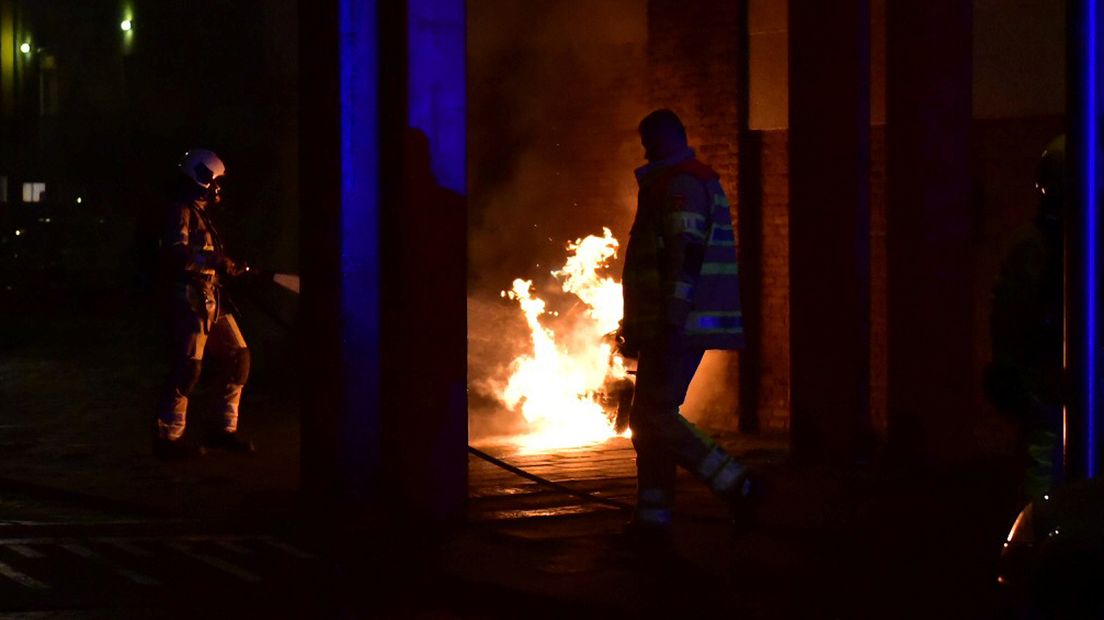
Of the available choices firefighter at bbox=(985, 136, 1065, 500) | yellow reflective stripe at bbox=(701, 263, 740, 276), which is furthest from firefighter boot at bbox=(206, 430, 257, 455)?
firefighter at bbox=(985, 136, 1065, 500)

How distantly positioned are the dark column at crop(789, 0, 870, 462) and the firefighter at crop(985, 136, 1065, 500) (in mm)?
3307

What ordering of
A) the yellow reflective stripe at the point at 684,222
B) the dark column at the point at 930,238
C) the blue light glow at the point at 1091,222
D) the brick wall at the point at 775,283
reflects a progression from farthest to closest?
the brick wall at the point at 775,283, the dark column at the point at 930,238, the yellow reflective stripe at the point at 684,222, the blue light glow at the point at 1091,222

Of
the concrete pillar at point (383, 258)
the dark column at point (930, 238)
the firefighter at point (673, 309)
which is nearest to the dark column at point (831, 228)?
the dark column at point (930, 238)

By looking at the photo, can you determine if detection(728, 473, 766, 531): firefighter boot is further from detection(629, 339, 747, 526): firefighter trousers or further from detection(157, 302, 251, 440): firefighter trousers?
detection(157, 302, 251, 440): firefighter trousers

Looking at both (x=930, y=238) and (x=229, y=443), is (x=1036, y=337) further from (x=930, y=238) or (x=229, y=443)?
(x=229, y=443)

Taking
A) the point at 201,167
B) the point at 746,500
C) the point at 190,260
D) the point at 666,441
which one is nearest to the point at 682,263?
the point at 666,441

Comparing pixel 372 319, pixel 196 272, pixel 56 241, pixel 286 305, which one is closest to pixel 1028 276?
pixel 372 319

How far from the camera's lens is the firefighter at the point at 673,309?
7.57 metres

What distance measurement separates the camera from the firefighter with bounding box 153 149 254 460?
1063 centimetres

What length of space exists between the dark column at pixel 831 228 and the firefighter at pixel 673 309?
2.42m

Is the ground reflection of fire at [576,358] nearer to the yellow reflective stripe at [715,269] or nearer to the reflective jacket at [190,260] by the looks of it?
the reflective jacket at [190,260]

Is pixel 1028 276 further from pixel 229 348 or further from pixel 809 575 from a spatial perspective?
pixel 229 348

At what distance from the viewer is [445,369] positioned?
26.3 ft

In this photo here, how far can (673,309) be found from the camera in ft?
24.6
